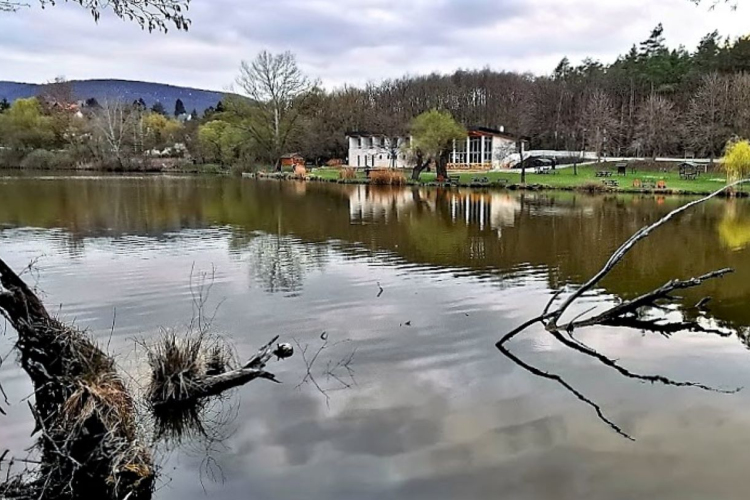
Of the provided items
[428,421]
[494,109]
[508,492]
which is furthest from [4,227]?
[494,109]

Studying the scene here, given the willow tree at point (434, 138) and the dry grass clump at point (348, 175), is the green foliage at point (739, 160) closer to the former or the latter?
the willow tree at point (434, 138)

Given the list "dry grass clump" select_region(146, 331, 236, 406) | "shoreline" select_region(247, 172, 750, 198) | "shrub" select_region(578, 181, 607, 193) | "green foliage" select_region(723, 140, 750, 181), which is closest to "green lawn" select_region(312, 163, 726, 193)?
"shrub" select_region(578, 181, 607, 193)

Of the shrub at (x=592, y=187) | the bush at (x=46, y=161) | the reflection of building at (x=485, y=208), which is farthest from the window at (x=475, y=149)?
the bush at (x=46, y=161)

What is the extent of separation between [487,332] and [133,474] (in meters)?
6.44

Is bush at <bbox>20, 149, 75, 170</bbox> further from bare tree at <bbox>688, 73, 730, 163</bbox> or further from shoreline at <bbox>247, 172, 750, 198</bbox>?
bare tree at <bbox>688, 73, 730, 163</bbox>

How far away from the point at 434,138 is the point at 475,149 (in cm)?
1480

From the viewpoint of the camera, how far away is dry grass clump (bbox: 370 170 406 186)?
5097 cm

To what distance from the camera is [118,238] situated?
20.6 m

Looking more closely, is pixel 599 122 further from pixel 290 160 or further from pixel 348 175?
pixel 290 160

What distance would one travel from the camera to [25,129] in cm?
7500

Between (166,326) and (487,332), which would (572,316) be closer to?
(487,332)

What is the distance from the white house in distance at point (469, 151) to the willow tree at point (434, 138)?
20.3 feet

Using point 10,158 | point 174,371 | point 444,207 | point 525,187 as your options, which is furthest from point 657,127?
point 10,158

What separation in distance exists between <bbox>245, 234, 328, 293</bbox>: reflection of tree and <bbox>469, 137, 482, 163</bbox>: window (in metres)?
45.2
